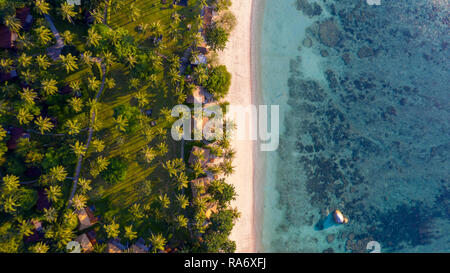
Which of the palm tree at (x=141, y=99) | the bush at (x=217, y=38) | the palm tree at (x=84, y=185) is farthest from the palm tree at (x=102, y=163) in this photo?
the bush at (x=217, y=38)

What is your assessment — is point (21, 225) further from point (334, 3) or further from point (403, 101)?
point (403, 101)

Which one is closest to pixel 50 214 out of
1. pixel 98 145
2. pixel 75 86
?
pixel 98 145

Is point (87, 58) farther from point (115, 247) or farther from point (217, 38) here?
point (115, 247)

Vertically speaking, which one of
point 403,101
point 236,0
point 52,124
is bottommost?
point 52,124

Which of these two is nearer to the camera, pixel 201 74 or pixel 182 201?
pixel 182 201

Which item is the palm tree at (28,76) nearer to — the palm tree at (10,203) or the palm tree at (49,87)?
the palm tree at (49,87)

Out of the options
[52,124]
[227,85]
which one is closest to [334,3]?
[227,85]

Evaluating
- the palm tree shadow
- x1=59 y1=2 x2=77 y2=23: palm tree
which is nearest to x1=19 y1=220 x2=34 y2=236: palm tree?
x1=59 y1=2 x2=77 y2=23: palm tree
